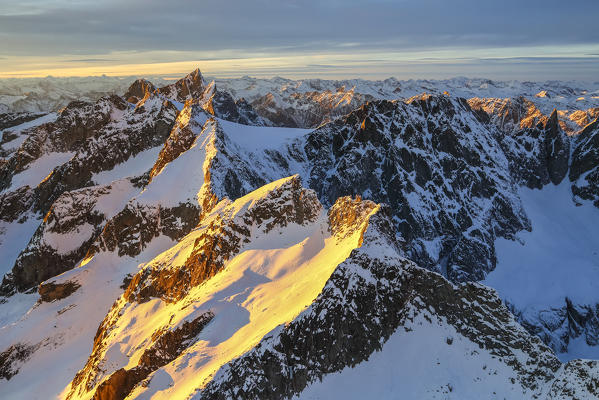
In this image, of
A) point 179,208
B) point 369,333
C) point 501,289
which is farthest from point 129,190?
point 501,289

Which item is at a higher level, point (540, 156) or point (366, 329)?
point (366, 329)

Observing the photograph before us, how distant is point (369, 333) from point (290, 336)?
8.32 metres

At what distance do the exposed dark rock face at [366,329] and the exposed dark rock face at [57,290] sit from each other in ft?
191

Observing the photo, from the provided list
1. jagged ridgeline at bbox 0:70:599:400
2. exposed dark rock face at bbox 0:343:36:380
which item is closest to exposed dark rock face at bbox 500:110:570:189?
jagged ridgeline at bbox 0:70:599:400

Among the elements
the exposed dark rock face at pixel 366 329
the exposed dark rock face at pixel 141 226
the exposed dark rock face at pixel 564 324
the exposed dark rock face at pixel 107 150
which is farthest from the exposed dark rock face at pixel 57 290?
the exposed dark rock face at pixel 564 324

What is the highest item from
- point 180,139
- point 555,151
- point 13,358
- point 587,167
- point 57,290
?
point 180,139

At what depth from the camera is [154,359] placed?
45.7m

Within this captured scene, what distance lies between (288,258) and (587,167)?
148m

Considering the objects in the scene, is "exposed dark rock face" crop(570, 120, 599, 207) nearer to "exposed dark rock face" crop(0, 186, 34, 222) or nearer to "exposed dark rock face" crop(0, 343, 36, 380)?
"exposed dark rock face" crop(0, 343, 36, 380)

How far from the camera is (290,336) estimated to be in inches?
1496

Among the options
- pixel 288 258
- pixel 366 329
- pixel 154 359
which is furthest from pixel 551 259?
pixel 154 359

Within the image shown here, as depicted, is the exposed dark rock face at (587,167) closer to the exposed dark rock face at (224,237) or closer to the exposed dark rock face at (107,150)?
the exposed dark rock face at (224,237)

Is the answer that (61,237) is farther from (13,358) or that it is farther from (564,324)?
(564,324)

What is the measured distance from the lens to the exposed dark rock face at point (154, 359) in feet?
148
